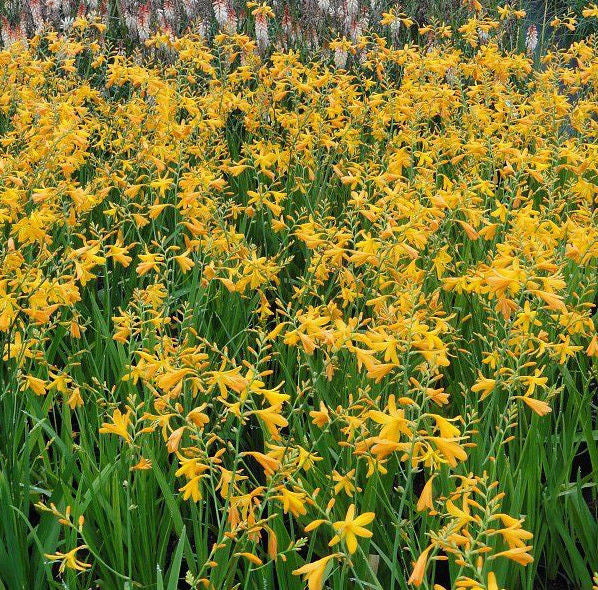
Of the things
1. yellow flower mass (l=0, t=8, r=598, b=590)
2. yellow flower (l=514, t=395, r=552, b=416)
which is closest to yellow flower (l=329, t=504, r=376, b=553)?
yellow flower mass (l=0, t=8, r=598, b=590)

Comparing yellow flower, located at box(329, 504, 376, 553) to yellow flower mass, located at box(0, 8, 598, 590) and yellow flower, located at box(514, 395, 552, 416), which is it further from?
yellow flower, located at box(514, 395, 552, 416)

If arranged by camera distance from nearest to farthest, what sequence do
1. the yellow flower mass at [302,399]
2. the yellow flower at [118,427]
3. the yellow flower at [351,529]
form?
the yellow flower at [351,529], the yellow flower mass at [302,399], the yellow flower at [118,427]

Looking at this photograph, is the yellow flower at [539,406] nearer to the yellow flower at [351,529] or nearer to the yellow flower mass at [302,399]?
the yellow flower mass at [302,399]

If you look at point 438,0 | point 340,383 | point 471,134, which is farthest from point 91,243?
point 438,0

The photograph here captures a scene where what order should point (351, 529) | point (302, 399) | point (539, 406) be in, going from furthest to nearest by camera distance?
point (302, 399)
point (539, 406)
point (351, 529)

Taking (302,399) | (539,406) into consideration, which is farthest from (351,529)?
(302,399)

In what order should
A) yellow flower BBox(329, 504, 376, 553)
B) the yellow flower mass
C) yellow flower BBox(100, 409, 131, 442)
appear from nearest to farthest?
1. yellow flower BBox(329, 504, 376, 553)
2. the yellow flower mass
3. yellow flower BBox(100, 409, 131, 442)

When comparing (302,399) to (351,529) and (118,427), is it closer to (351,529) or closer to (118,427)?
(118,427)

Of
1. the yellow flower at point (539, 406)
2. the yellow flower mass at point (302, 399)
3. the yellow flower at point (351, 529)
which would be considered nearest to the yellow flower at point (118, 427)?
the yellow flower mass at point (302, 399)

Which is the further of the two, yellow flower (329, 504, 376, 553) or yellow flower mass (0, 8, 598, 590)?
yellow flower mass (0, 8, 598, 590)

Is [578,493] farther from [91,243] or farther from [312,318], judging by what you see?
[91,243]

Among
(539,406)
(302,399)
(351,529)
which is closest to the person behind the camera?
(351,529)

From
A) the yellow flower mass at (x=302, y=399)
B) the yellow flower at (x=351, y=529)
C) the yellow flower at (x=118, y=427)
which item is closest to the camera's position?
the yellow flower at (x=351, y=529)

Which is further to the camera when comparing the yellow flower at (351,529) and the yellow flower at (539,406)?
the yellow flower at (539,406)
